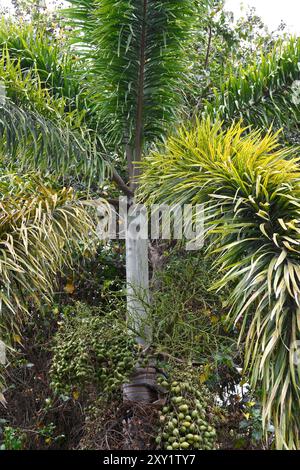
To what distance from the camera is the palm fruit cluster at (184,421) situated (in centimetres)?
310

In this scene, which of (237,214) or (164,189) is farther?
(164,189)

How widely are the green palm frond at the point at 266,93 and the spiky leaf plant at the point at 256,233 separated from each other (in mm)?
985

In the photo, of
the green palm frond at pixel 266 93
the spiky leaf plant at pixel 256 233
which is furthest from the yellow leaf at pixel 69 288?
the green palm frond at pixel 266 93

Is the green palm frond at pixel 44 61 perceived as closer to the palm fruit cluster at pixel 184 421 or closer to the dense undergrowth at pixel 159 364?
the dense undergrowth at pixel 159 364

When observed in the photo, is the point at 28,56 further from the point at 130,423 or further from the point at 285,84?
the point at 130,423

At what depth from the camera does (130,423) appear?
12.2 feet

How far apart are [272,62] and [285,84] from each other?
0.20 m

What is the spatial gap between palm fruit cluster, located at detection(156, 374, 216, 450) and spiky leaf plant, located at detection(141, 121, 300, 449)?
38 centimetres

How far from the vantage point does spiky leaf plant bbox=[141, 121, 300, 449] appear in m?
2.60

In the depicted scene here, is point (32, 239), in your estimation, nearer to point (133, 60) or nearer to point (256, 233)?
point (256, 233)

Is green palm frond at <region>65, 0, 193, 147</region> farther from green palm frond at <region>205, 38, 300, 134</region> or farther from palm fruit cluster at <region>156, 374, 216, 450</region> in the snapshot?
palm fruit cluster at <region>156, 374, 216, 450</region>

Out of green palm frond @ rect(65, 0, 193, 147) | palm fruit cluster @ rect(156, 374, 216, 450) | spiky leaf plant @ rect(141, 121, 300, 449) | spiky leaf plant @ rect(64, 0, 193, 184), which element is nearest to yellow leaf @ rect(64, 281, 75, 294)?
spiky leaf plant @ rect(64, 0, 193, 184)

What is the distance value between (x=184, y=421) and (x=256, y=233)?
114 cm
